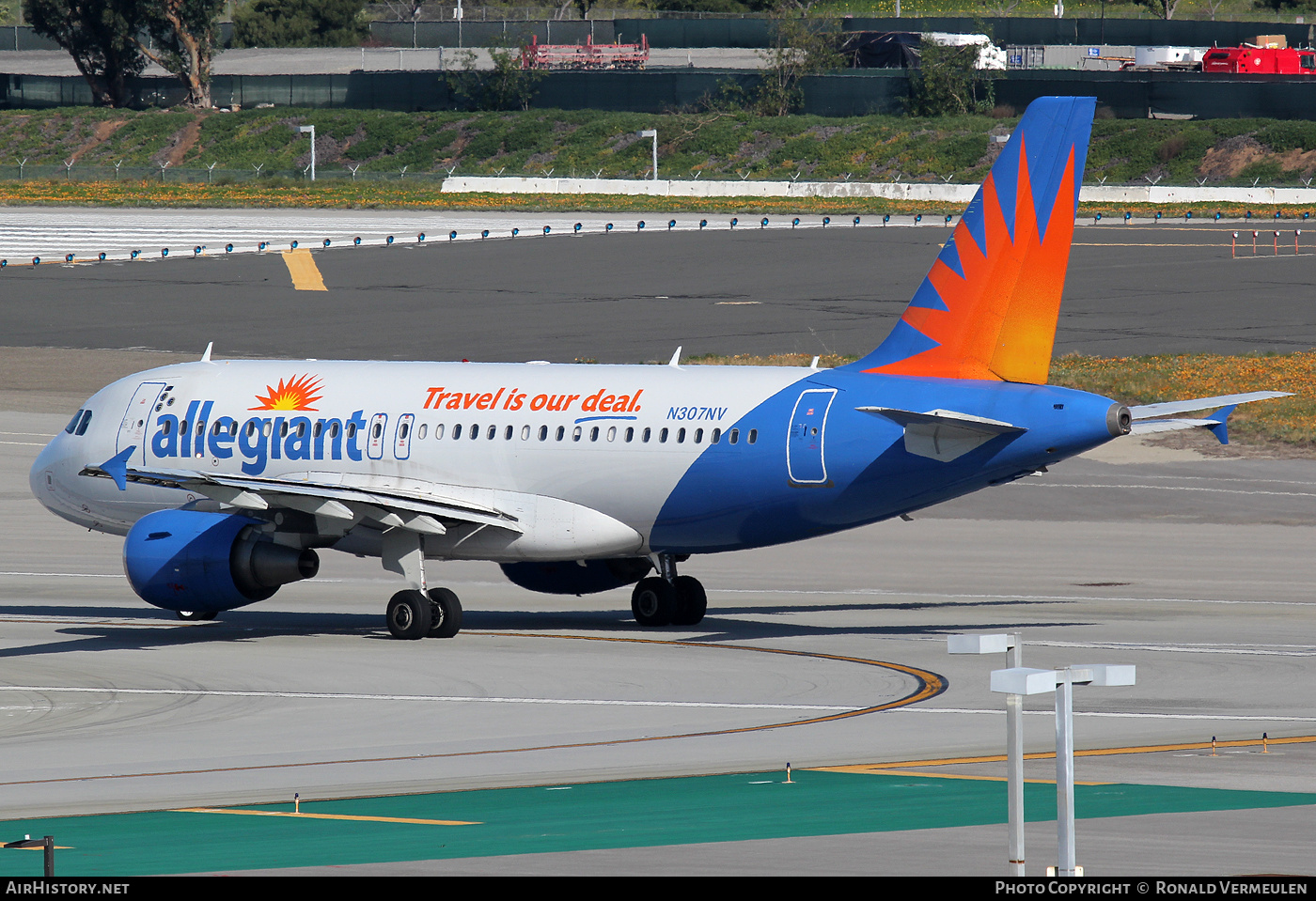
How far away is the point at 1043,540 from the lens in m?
45.6

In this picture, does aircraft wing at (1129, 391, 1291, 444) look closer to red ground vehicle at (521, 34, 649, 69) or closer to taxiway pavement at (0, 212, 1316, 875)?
taxiway pavement at (0, 212, 1316, 875)

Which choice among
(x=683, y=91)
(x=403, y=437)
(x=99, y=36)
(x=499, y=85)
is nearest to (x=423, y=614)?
(x=403, y=437)

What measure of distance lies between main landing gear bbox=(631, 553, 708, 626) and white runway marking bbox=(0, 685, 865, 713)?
319 inches

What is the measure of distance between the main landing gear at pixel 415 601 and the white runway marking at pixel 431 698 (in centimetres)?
545

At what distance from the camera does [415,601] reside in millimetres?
32688

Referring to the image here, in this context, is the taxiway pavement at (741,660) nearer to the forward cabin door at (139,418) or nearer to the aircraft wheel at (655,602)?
the aircraft wheel at (655,602)

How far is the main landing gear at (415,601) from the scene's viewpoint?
3262 cm

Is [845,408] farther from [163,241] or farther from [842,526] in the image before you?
[163,241]

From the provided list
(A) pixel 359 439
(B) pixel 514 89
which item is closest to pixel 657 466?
(A) pixel 359 439

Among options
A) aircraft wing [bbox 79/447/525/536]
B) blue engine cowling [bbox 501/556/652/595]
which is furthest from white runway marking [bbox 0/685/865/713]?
blue engine cowling [bbox 501/556/652/595]

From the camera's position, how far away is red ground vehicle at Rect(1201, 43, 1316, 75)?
164500 mm

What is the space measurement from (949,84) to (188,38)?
72891 mm

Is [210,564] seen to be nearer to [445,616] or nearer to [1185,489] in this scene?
[445,616]

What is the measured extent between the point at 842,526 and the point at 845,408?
199cm
